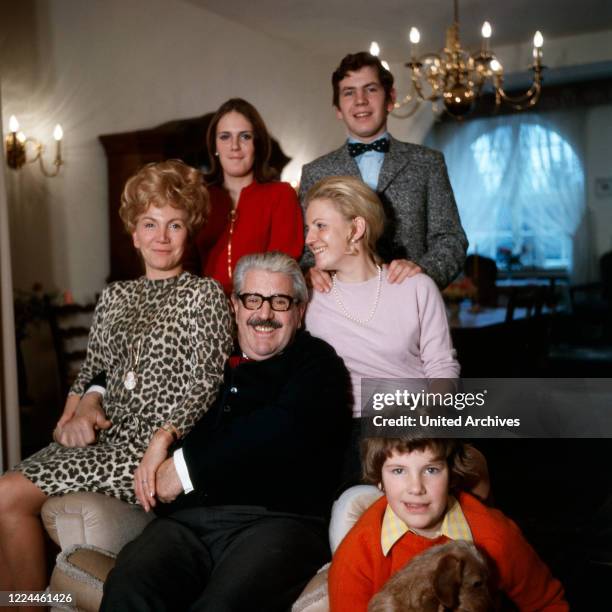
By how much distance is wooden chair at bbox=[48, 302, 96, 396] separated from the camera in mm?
3781

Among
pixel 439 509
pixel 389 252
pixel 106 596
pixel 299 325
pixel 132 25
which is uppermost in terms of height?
pixel 132 25

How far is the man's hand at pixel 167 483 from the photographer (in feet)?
5.59

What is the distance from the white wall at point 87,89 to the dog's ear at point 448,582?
3.02 meters

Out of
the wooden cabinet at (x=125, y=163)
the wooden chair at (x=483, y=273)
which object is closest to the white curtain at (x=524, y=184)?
the wooden chair at (x=483, y=273)

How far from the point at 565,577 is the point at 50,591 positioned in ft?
4.24

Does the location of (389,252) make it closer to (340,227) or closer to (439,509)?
(340,227)

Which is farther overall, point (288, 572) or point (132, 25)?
point (132, 25)

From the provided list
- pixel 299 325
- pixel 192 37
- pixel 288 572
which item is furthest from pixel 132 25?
pixel 288 572

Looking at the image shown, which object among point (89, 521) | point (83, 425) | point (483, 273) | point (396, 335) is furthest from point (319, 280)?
point (483, 273)

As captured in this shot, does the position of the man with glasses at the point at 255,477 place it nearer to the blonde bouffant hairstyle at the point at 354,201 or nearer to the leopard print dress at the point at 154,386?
the leopard print dress at the point at 154,386

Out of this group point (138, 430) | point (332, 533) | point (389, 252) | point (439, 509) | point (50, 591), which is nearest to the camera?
point (439, 509)

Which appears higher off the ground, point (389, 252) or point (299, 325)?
point (389, 252)

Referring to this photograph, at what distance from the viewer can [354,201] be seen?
1.91 meters

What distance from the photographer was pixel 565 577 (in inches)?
76.4
